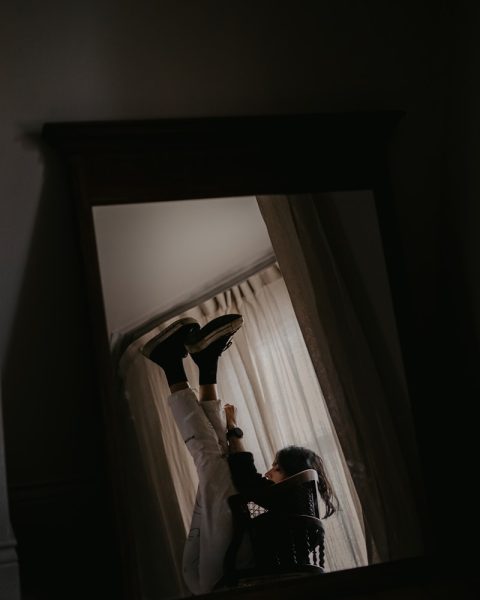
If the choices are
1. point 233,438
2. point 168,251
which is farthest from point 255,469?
point 168,251

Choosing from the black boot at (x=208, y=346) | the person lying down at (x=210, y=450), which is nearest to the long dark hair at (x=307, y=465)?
the person lying down at (x=210, y=450)

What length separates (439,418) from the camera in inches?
106

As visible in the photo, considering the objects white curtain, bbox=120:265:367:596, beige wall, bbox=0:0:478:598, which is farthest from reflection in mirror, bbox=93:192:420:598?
beige wall, bbox=0:0:478:598

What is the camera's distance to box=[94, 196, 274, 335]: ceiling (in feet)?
8.17

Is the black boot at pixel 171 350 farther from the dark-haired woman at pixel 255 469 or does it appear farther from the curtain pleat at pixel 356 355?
the curtain pleat at pixel 356 355

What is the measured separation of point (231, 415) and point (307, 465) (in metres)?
0.23

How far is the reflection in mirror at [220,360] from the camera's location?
7.84ft

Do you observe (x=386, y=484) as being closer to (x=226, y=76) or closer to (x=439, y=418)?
(x=439, y=418)

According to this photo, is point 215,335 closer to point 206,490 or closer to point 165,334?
point 165,334

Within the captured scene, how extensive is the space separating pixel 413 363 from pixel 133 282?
0.79 m

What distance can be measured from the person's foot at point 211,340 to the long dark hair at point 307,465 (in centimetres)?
29

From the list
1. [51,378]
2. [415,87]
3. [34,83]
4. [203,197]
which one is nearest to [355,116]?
[415,87]

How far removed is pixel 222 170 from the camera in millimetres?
2670

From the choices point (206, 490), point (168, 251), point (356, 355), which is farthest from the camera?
point (356, 355)
